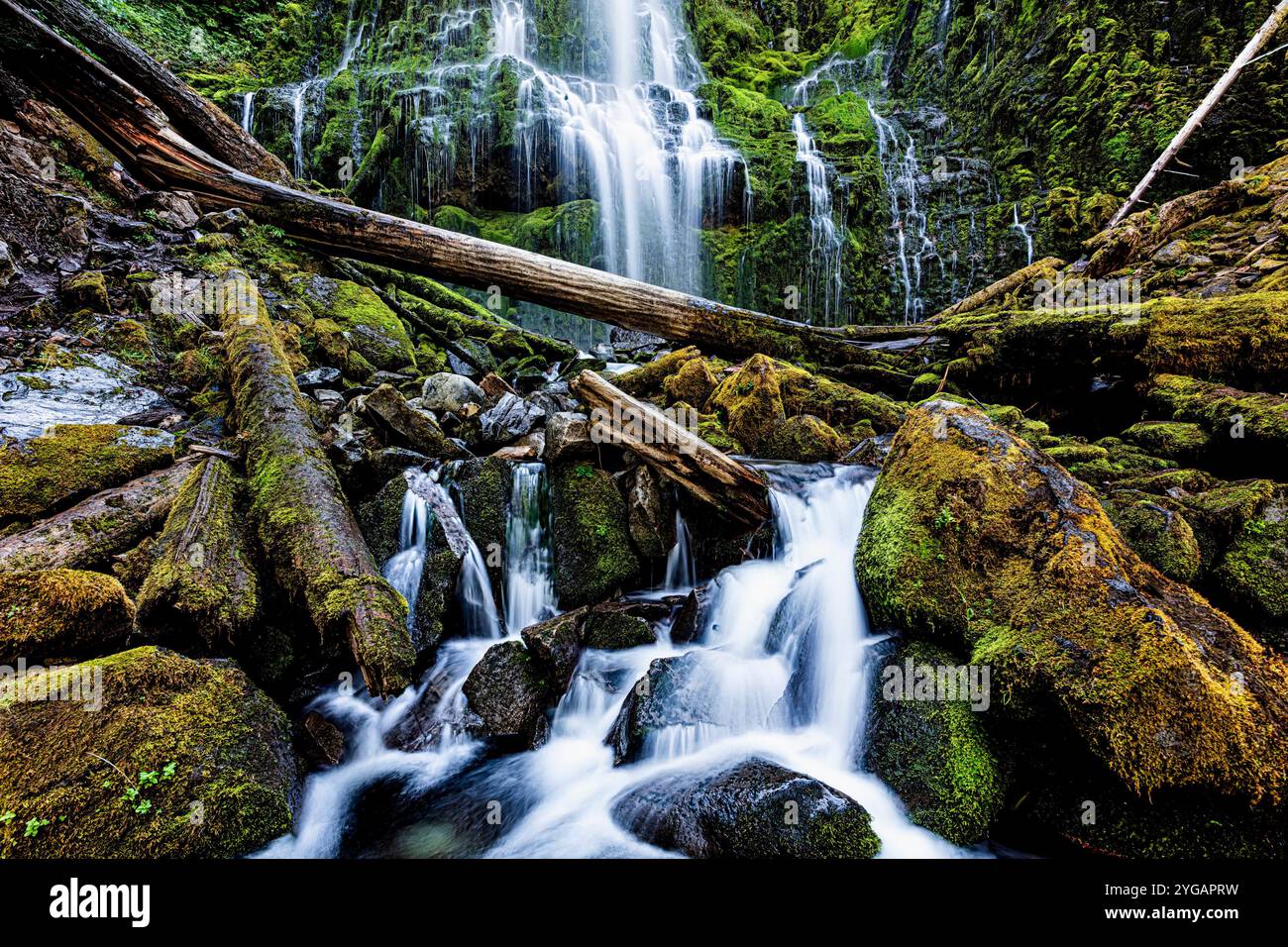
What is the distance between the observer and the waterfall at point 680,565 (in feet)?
17.0

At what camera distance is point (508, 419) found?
5.96 metres

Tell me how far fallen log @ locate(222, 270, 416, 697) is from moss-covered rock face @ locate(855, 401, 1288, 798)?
128 inches

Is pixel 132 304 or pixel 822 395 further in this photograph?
pixel 822 395

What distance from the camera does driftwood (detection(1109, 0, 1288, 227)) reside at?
10.3 meters

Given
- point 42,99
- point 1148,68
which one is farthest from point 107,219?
point 1148,68

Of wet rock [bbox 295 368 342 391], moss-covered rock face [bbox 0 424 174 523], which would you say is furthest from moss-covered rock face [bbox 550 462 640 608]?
moss-covered rock face [bbox 0 424 174 523]

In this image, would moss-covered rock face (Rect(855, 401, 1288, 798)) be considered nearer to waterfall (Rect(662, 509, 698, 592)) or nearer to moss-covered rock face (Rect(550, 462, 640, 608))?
waterfall (Rect(662, 509, 698, 592))

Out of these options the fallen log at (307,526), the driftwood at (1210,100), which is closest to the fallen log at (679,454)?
the fallen log at (307,526)

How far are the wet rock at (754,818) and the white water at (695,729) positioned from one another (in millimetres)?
148

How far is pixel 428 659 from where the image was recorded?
4.51 meters

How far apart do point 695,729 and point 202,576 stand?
3.36 metres
